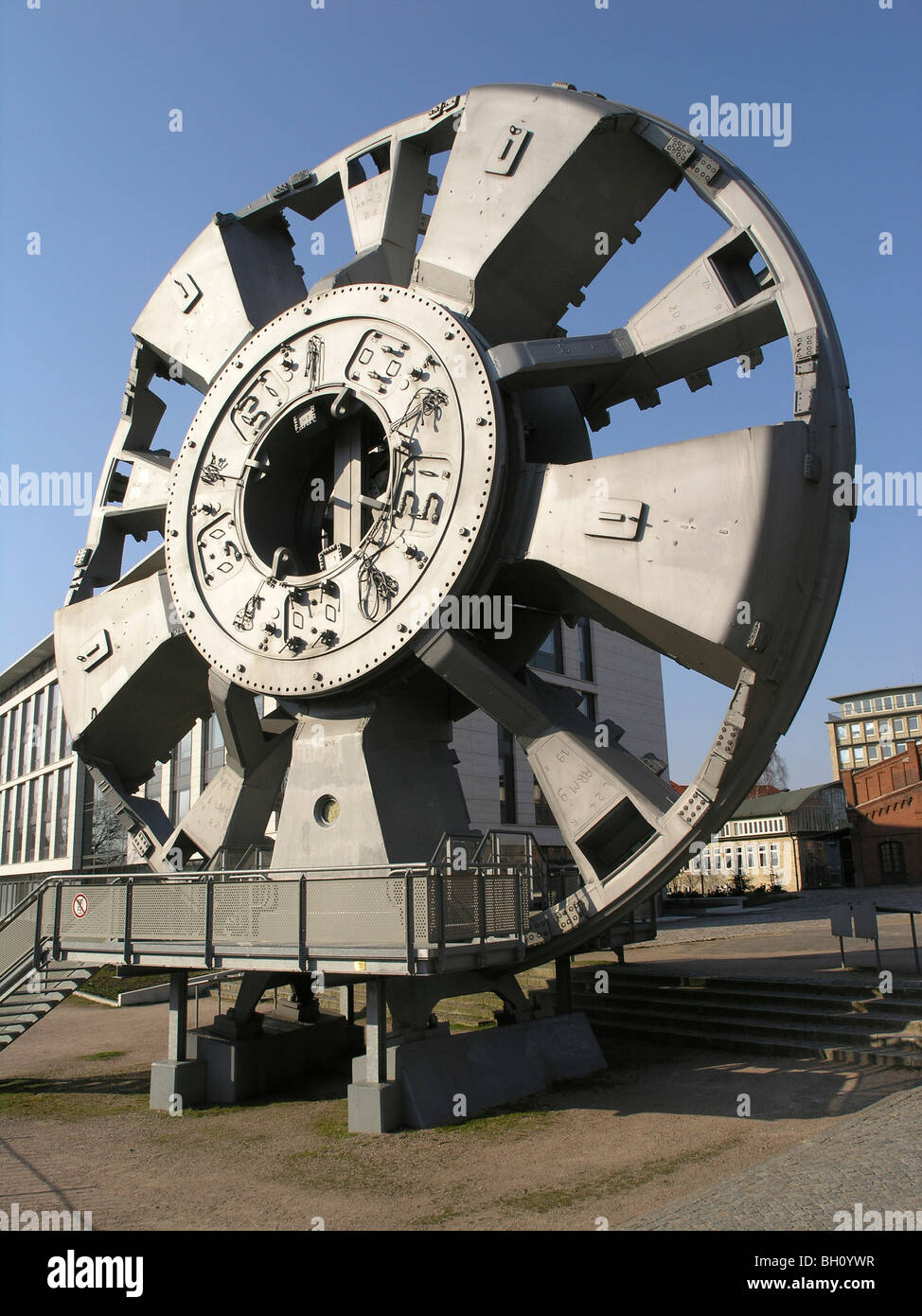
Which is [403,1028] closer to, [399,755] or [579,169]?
[399,755]

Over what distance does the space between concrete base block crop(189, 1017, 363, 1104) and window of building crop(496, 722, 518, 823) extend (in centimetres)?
2395

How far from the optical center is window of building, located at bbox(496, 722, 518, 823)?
40219mm

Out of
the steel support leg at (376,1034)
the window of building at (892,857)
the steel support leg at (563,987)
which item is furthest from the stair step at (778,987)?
the window of building at (892,857)

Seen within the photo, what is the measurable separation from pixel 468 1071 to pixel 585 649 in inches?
1347

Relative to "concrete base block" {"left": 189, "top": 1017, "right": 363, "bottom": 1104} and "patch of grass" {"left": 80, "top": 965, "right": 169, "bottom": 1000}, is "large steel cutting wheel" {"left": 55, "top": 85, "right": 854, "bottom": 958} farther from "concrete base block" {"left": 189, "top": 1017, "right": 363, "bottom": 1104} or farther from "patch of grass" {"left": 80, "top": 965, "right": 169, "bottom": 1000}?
"patch of grass" {"left": 80, "top": 965, "right": 169, "bottom": 1000}

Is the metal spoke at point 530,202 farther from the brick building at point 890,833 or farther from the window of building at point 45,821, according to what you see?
→ the brick building at point 890,833

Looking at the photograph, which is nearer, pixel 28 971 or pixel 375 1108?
pixel 375 1108

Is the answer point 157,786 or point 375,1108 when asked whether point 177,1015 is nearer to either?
point 375,1108

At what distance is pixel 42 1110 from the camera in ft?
45.5

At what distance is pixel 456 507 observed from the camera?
1295 cm

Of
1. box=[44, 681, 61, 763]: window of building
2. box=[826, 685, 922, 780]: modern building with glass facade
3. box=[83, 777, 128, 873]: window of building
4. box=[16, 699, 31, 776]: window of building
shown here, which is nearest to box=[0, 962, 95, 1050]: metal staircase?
box=[83, 777, 128, 873]: window of building

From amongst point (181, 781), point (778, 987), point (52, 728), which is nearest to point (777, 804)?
point (181, 781)

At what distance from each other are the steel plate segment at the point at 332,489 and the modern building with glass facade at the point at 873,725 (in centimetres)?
6818
